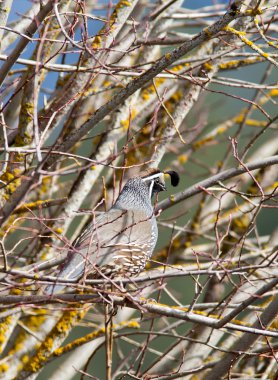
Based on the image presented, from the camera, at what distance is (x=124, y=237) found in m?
3.98

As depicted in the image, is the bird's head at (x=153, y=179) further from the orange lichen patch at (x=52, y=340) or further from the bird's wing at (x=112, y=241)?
the orange lichen patch at (x=52, y=340)

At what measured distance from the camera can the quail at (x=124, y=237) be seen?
3.58m

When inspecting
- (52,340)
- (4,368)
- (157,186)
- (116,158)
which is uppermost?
(116,158)

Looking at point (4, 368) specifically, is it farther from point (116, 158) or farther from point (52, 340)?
point (116, 158)

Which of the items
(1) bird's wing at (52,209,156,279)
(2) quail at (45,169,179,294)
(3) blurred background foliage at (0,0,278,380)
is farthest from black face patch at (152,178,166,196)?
(1) bird's wing at (52,209,156,279)

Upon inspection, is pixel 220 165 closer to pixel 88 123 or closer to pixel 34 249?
pixel 34 249

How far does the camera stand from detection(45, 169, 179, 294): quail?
358cm

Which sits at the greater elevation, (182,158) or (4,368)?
(182,158)

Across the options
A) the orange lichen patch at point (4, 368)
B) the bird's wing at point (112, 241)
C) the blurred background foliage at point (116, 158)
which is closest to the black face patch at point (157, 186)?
the blurred background foliage at point (116, 158)

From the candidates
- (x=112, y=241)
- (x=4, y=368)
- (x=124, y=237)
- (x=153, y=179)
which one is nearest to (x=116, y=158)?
(x=153, y=179)

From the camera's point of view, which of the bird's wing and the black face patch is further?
the black face patch

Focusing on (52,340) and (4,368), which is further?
(4,368)

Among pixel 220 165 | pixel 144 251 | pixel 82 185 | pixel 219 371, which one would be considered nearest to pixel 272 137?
pixel 220 165

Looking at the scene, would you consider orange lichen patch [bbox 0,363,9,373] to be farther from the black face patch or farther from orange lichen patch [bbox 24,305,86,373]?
the black face patch
